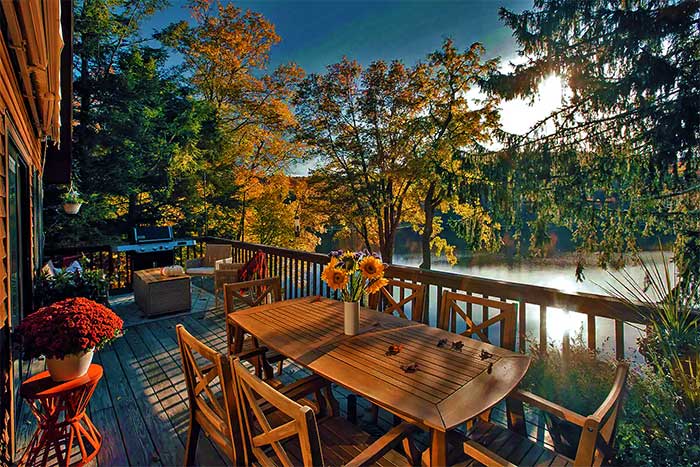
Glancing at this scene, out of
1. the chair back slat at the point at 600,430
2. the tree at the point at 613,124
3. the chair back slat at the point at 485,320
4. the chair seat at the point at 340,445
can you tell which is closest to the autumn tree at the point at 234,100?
the tree at the point at 613,124

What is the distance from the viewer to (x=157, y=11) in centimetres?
1041

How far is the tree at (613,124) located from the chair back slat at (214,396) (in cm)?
409

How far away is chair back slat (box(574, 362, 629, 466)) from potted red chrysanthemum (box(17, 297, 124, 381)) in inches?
95.9

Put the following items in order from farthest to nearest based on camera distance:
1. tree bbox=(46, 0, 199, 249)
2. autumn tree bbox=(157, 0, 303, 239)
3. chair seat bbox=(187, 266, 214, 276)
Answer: autumn tree bbox=(157, 0, 303, 239) < tree bbox=(46, 0, 199, 249) < chair seat bbox=(187, 266, 214, 276)

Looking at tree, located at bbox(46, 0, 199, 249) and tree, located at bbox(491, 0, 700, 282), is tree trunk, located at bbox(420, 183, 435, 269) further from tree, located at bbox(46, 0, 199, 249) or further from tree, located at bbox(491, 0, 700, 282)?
tree, located at bbox(46, 0, 199, 249)

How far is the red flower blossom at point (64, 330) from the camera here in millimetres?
1905

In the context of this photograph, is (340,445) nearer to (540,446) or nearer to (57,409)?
(540,446)

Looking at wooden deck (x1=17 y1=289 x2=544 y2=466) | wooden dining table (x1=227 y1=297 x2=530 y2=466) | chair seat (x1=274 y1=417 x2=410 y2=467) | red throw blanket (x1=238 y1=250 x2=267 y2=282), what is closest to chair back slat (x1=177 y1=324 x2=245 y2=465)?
chair seat (x1=274 y1=417 x2=410 y2=467)

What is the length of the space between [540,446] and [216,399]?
163 centimetres

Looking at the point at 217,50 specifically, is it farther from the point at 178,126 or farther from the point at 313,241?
the point at 313,241

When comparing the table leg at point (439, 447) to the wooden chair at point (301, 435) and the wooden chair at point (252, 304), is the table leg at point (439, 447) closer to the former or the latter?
the wooden chair at point (301, 435)

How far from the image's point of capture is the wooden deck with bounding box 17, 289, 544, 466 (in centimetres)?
225

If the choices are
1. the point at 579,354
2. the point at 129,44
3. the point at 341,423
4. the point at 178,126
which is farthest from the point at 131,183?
the point at 579,354

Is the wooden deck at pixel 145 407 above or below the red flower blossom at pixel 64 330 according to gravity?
below
